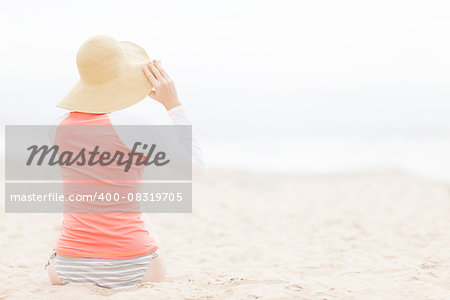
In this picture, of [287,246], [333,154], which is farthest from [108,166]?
[333,154]

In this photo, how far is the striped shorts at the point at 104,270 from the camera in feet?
8.96

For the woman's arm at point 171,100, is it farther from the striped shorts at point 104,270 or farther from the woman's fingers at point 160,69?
the striped shorts at point 104,270

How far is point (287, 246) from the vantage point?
5.07 m

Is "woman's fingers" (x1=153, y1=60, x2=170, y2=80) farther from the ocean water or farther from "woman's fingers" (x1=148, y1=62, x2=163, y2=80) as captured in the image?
the ocean water

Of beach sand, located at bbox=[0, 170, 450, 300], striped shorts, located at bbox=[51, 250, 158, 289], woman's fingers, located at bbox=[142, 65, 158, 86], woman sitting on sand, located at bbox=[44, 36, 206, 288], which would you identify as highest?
woman's fingers, located at bbox=[142, 65, 158, 86]

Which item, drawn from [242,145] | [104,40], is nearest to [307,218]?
[104,40]

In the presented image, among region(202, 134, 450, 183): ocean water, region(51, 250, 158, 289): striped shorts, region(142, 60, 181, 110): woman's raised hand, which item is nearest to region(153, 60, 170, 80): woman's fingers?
region(142, 60, 181, 110): woman's raised hand

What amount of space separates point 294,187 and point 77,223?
8056 millimetres

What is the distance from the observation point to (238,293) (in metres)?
2.84

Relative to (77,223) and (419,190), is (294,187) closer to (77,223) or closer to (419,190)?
(419,190)

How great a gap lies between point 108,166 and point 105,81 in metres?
0.43

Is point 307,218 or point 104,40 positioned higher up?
point 104,40

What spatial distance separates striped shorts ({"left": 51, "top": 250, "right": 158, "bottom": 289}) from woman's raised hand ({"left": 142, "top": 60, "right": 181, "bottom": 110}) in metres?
0.82

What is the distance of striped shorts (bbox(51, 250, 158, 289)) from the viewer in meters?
2.73
